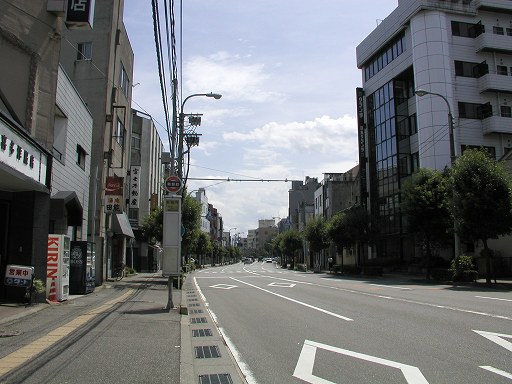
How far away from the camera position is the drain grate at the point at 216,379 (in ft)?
20.5

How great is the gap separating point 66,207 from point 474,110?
38.4m

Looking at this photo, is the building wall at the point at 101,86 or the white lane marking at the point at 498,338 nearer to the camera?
the white lane marking at the point at 498,338

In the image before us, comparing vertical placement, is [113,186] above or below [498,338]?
above

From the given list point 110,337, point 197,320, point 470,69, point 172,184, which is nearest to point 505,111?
point 470,69

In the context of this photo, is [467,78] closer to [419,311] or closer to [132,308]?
[419,311]

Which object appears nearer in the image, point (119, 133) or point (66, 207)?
point (66, 207)

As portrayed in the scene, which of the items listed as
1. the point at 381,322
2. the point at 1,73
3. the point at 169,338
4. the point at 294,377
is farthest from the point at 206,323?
the point at 1,73

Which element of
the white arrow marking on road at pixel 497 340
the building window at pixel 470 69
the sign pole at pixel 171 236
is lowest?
the white arrow marking on road at pixel 497 340

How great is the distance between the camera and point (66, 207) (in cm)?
1672

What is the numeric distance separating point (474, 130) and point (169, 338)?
135 feet

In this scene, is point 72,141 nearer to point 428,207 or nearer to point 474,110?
point 428,207

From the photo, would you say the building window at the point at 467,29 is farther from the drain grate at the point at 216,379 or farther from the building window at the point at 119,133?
the drain grate at the point at 216,379

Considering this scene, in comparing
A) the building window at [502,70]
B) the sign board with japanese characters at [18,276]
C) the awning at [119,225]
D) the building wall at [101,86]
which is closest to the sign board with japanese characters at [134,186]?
the awning at [119,225]

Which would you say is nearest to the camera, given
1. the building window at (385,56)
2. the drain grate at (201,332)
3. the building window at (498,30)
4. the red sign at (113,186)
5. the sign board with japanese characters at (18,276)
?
the drain grate at (201,332)
